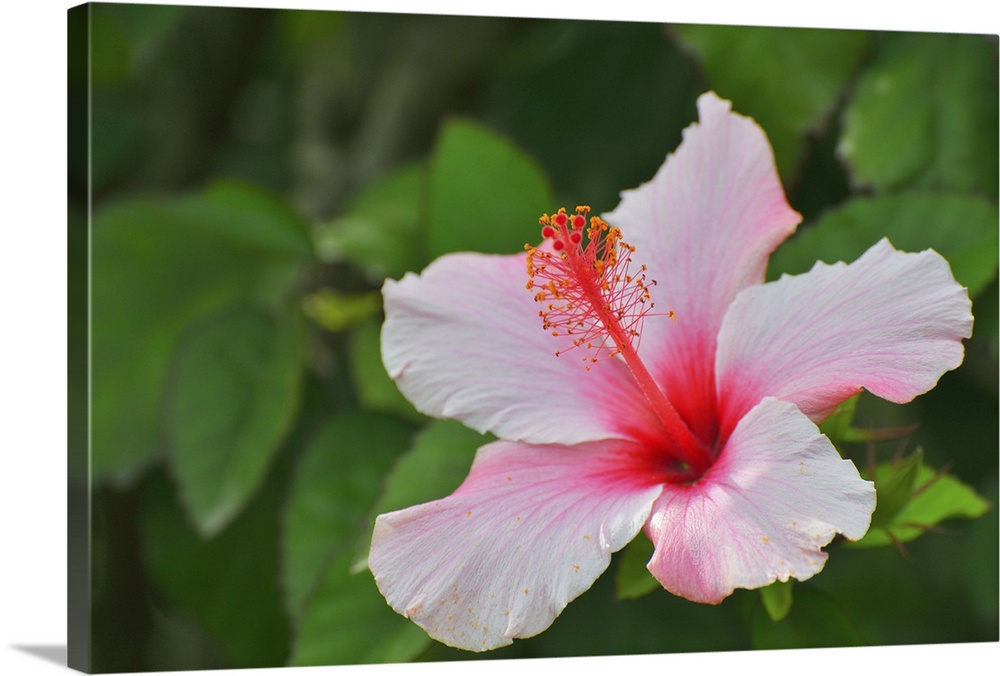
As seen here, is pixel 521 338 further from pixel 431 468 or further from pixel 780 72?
pixel 780 72

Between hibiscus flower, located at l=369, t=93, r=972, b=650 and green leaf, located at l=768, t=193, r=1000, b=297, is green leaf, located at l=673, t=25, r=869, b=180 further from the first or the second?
hibiscus flower, located at l=369, t=93, r=972, b=650

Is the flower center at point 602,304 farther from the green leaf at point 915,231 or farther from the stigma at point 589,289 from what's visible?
the green leaf at point 915,231

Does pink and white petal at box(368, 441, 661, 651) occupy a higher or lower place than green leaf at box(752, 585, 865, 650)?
higher

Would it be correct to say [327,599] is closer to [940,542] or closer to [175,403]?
[175,403]

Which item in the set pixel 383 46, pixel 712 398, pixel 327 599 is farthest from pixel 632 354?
pixel 383 46

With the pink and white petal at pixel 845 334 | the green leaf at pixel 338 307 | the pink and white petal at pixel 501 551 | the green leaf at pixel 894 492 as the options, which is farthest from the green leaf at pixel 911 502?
the green leaf at pixel 338 307

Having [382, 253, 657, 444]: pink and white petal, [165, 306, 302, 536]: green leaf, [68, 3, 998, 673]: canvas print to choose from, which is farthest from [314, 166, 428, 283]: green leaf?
[382, 253, 657, 444]: pink and white petal
